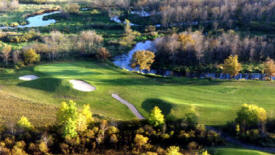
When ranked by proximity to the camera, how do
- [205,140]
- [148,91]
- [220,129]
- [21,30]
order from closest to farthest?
[205,140]
[220,129]
[148,91]
[21,30]

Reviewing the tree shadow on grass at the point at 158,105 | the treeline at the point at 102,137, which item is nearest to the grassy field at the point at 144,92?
the tree shadow on grass at the point at 158,105

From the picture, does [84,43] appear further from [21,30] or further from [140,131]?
[140,131]

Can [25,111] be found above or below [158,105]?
below

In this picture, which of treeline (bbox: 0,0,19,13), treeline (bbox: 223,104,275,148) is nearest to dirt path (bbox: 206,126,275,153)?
treeline (bbox: 223,104,275,148)

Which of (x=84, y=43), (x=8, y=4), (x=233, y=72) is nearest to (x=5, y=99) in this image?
(x=84, y=43)

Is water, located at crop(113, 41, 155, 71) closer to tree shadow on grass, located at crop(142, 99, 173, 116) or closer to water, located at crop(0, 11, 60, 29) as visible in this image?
tree shadow on grass, located at crop(142, 99, 173, 116)

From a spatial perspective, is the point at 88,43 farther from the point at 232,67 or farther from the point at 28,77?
the point at 232,67

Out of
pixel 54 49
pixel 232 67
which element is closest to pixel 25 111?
Answer: pixel 54 49
